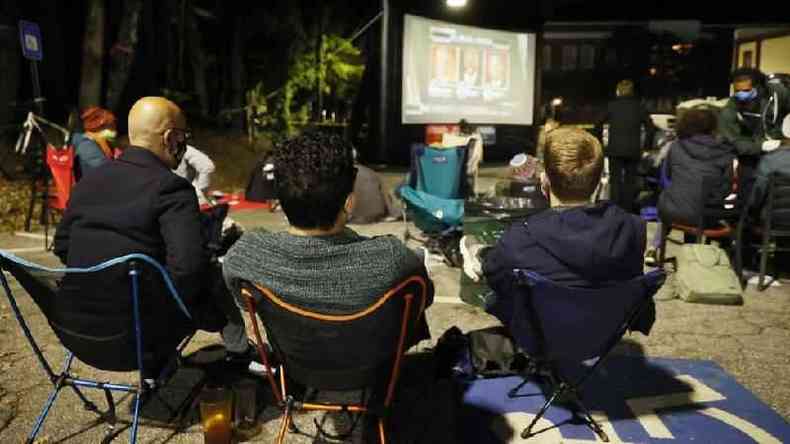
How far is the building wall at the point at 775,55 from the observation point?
15.0m

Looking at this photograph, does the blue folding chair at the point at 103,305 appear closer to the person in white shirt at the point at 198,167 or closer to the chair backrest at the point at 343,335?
the chair backrest at the point at 343,335

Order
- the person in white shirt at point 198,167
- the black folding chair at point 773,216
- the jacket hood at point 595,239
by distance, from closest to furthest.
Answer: the jacket hood at point 595,239, the black folding chair at point 773,216, the person in white shirt at point 198,167

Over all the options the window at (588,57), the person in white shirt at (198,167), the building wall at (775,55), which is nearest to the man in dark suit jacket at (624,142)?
the person in white shirt at (198,167)

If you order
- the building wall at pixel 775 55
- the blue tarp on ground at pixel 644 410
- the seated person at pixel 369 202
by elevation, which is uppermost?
the building wall at pixel 775 55

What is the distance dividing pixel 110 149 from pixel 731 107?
4.99m

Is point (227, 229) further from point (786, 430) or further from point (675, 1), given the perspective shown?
point (675, 1)

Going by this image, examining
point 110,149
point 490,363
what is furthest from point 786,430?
point 110,149

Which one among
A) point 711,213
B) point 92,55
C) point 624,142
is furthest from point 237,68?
point 711,213

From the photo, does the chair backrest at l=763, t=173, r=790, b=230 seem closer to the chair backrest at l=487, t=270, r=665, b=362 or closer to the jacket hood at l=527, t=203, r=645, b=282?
the jacket hood at l=527, t=203, r=645, b=282

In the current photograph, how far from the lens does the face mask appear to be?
5.48 metres

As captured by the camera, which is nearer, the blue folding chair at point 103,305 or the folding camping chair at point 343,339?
the folding camping chair at point 343,339

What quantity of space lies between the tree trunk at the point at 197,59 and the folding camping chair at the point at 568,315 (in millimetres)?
12319

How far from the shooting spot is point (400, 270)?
1849 millimetres

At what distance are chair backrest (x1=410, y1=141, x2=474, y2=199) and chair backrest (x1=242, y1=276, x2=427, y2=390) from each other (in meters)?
3.78
